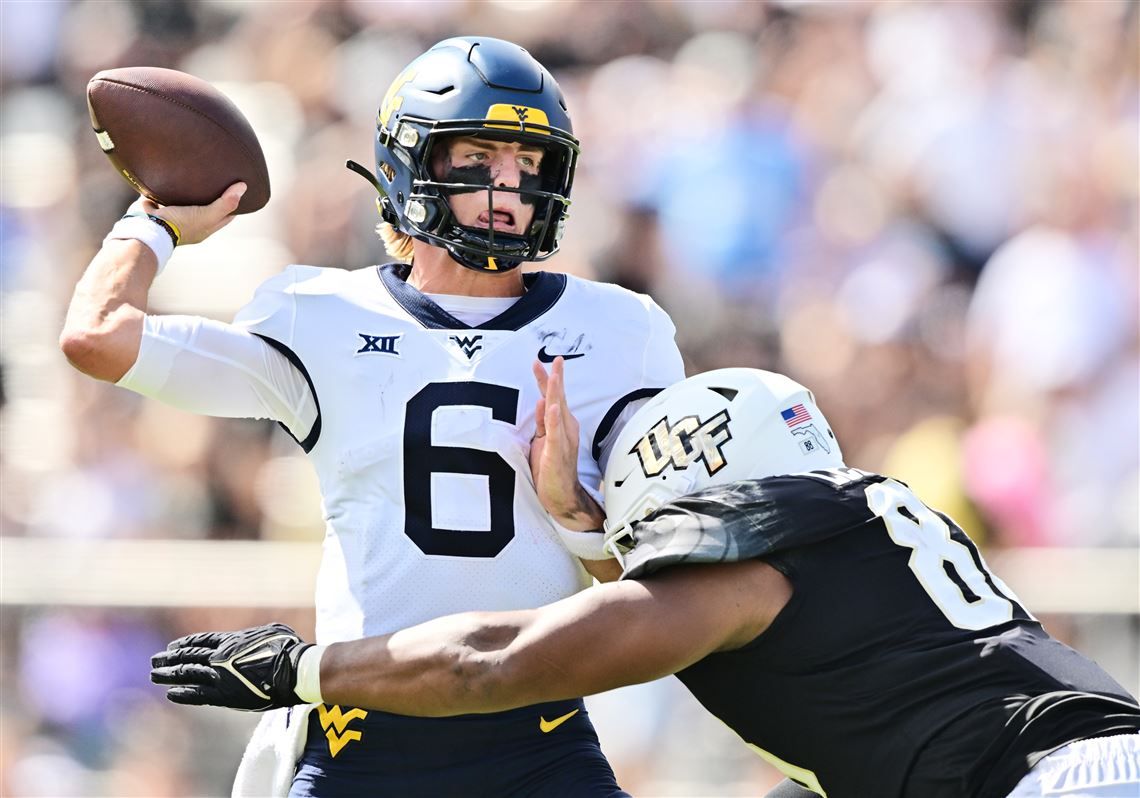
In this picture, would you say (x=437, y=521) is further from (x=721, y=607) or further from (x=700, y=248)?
(x=700, y=248)

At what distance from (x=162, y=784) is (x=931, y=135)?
4004 millimetres

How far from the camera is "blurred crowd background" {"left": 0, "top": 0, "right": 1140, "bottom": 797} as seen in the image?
602 cm

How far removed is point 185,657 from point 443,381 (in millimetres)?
742

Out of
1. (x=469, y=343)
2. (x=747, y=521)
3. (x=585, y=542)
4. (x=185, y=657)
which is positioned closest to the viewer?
(x=747, y=521)

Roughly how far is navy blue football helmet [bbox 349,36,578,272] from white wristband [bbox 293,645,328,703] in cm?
95

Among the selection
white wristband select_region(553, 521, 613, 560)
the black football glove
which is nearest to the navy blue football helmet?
white wristband select_region(553, 521, 613, 560)

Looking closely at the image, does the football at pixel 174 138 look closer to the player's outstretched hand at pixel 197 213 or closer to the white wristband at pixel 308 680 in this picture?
the player's outstretched hand at pixel 197 213

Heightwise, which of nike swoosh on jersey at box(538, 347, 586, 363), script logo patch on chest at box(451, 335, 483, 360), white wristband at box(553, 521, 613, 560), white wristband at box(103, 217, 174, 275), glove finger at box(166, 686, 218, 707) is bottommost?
glove finger at box(166, 686, 218, 707)

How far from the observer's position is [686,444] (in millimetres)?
2996

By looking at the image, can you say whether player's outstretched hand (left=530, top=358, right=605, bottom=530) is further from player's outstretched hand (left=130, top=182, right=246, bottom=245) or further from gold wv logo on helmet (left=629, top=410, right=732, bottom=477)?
player's outstretched hand (left=130, top=182, right=246, bottom=245)

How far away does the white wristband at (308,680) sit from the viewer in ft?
9.22

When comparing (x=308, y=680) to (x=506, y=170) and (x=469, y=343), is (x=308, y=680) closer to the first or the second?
(x=469, y=343)

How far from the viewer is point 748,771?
5820 millimetres

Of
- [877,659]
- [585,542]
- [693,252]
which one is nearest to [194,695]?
[585,542]
